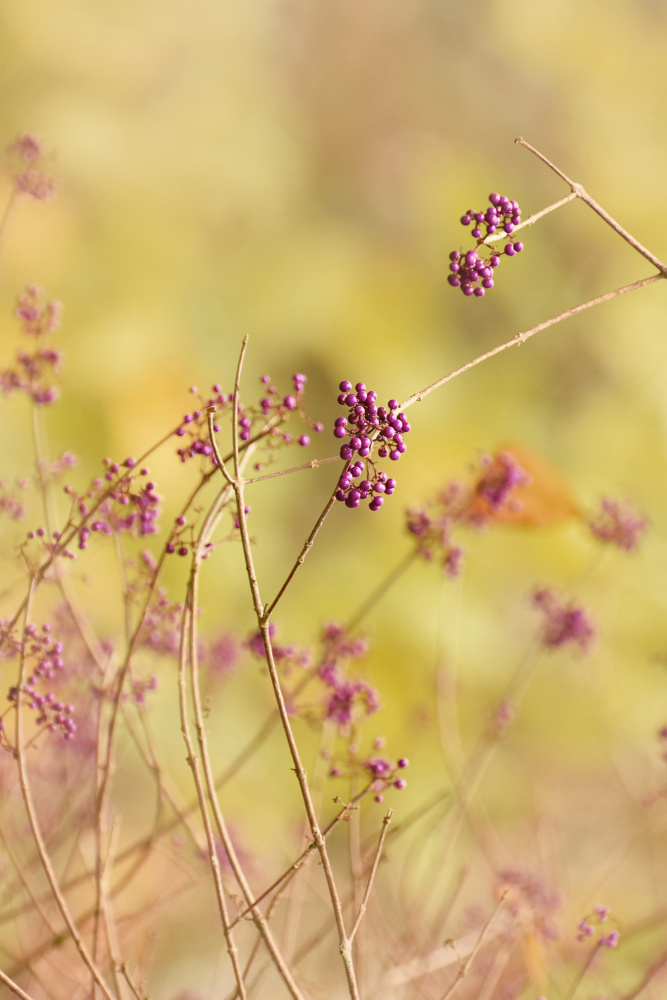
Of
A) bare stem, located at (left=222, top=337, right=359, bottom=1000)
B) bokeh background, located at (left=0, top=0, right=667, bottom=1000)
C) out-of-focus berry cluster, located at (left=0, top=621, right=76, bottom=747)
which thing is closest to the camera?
bare stem, located at (left=222, top=337, right=359, bottom=1000)

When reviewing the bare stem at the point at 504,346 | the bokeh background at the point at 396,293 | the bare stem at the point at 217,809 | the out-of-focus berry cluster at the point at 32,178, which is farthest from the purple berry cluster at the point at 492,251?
the bokeh background at the point at 396,293

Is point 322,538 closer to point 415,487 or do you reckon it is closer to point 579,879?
point 415,487

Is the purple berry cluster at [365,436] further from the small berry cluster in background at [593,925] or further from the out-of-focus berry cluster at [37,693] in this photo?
the small berry cluster in background at [593,925]

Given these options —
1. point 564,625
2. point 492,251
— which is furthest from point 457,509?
→ point 492,251

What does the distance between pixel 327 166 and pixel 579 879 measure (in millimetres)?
1126

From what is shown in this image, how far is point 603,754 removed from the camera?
3.83 feet

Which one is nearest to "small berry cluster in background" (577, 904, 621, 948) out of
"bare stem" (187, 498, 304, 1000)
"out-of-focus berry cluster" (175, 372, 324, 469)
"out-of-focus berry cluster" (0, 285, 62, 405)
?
"bare stem" (187, 498, 304, 1000)

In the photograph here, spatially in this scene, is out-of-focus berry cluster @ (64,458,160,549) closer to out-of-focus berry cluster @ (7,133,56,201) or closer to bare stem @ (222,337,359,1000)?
bare stem @ (222,337,359,1000)

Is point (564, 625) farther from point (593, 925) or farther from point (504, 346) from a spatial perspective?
point (504, 346)

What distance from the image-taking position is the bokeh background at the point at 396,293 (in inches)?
44.7

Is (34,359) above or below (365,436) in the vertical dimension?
above

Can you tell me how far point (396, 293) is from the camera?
51.4 inches

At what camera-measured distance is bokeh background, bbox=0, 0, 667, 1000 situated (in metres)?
1.13

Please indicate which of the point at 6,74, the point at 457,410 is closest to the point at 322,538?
the point at 457,410
